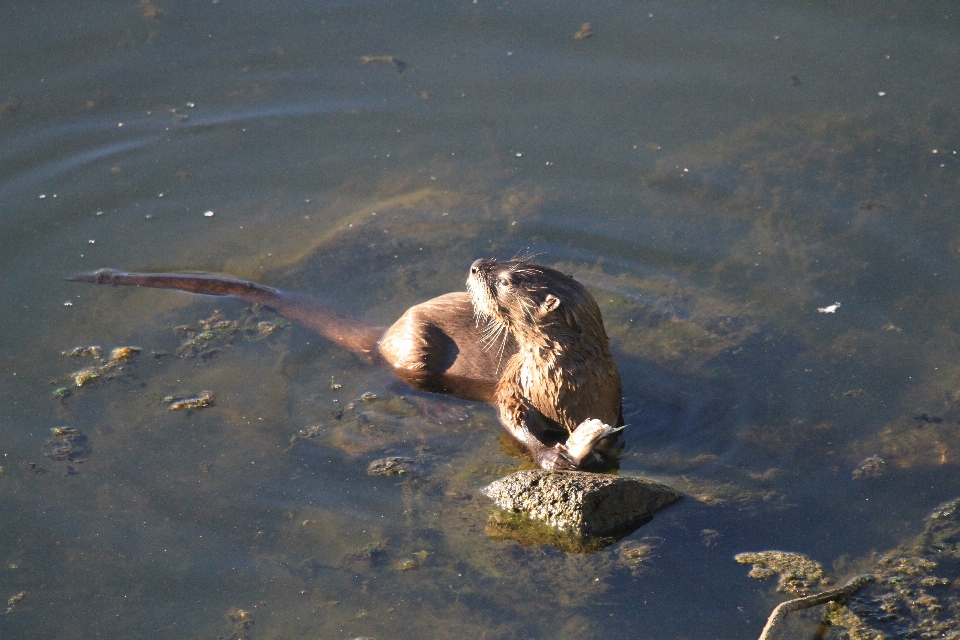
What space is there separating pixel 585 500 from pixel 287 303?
202 centimetres

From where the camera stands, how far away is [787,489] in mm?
4230

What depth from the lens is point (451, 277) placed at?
5.61 metres

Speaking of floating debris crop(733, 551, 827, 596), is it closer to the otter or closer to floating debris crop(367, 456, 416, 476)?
the otter

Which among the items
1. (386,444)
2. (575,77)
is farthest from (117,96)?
(386,444)

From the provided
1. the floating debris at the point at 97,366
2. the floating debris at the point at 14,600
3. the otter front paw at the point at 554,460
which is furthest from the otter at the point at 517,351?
the floating debris at the point at 14,600

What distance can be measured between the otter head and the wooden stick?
1.47m

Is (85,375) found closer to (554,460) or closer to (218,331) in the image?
(218,331)

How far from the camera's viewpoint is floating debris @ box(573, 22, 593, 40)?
7.00 meters

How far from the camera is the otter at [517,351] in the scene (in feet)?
14.5

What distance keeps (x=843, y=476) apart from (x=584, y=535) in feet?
3.86

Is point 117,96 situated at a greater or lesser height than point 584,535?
greater

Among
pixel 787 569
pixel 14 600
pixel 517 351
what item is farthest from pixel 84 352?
pixel 787 569

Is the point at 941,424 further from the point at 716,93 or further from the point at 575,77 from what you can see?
the point at 575,77

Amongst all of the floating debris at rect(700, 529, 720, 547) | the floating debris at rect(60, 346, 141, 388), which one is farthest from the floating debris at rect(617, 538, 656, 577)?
the floating debris at rect(60, 346, 141, 388)
